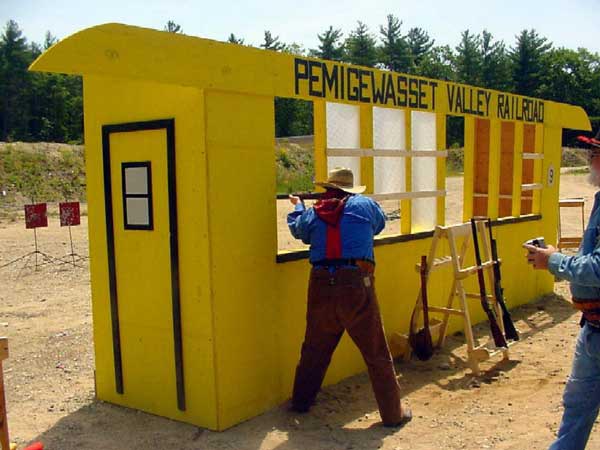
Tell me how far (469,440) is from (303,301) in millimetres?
1643

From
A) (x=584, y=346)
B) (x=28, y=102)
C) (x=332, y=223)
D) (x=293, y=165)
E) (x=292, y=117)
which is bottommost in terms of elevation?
(x=584, y=346)

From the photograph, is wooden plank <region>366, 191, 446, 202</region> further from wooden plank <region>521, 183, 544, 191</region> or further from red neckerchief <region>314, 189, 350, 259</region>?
wooden plank <region>521, 183, 544, 191</region>

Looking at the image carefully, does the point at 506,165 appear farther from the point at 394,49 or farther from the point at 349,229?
the point at 394,49

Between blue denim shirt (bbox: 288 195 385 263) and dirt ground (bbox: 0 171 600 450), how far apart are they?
1.25m

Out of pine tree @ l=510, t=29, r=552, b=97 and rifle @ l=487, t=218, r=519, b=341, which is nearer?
rifle @ l=487, t=218, r=519, b=341

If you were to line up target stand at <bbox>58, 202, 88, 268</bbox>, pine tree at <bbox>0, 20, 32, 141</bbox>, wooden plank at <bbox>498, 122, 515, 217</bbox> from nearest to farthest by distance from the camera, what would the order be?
wooden plank at <bbox>498, 122, 515, 217</bbox>
target stand at <bbox>58, 202, 88, 268</bbox>
pine tree at <bbox>0, 20, 32, 141</bbox>

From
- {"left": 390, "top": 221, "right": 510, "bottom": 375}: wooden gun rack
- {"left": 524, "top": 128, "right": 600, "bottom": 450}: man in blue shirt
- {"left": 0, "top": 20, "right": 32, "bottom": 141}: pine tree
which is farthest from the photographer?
{"left": 0, "top": 20, "right": 32, "bottom": 141}: pine tree

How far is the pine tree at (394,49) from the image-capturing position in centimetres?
7012

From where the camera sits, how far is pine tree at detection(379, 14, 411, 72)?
70125mm

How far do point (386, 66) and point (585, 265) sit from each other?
71.1 metres

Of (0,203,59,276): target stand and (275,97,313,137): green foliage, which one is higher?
(275,97,313,137): green foliage

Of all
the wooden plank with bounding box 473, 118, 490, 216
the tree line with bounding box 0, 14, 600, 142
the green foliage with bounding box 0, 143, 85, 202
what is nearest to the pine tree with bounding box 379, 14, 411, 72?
the tree line with bounding box 0, 14, 600, 142

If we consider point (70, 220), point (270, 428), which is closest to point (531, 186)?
point (270, 428)

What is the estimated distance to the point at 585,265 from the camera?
3068 mm
